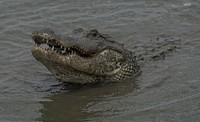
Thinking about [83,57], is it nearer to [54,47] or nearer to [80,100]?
[54,47]

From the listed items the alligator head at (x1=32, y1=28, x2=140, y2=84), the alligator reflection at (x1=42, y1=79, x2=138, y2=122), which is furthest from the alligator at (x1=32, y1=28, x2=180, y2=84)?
the alligator reflection at (x1=42, y1=79, x2=138, y2=122)

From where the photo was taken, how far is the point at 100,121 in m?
5.99

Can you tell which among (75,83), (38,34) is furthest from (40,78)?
(38,34)

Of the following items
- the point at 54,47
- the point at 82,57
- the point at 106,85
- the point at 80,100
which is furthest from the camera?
the point at 106,85

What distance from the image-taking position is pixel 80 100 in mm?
7000

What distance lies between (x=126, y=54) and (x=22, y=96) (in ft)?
6.23

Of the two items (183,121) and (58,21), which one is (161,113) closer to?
(183,121)

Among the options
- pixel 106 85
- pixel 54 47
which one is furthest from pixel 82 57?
pixel 106 85

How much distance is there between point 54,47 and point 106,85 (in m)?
1.06

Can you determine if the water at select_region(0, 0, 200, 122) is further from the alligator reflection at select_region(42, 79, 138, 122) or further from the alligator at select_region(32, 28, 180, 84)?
the alligator at select_region(32, 28, 180, 84)

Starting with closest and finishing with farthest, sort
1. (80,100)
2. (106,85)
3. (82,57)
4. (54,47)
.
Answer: (80,100) → (54,47) → (82,57) → (106,85)

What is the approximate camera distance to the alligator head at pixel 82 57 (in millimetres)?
7117

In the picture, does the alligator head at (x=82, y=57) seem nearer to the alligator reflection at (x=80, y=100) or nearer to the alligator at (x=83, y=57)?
the alligator at (x=83, y=57)

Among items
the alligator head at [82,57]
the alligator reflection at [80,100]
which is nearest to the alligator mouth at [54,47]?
the alligator head at [82,57]
